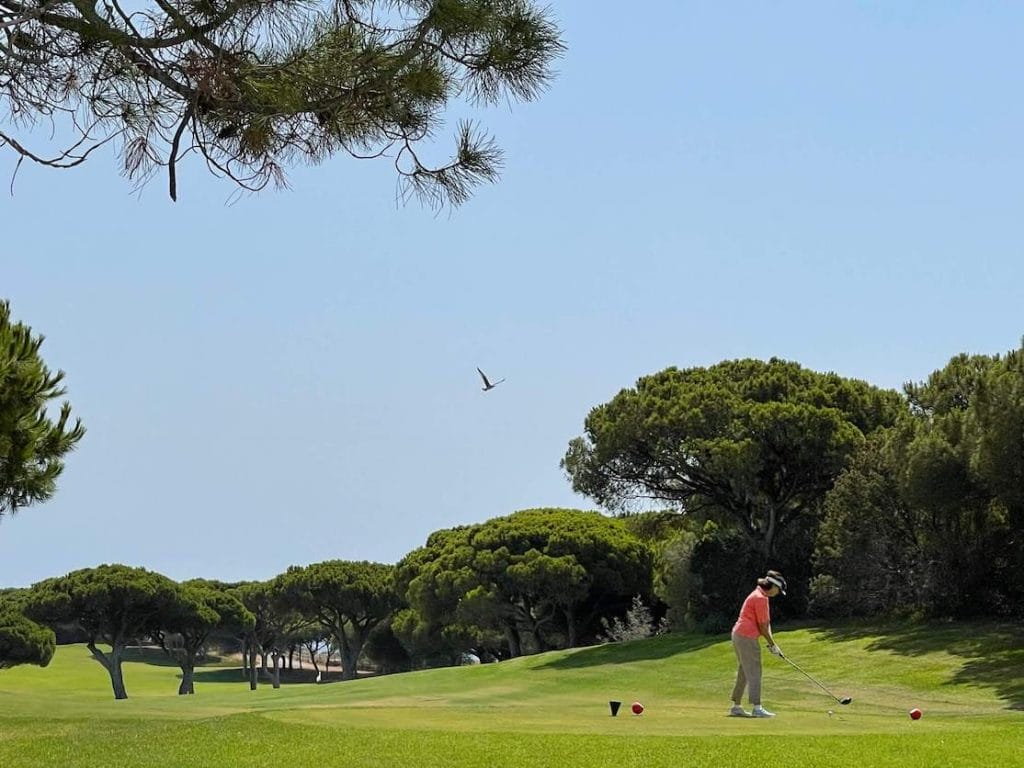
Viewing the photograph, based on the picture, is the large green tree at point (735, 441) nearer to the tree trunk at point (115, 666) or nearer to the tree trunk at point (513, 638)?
the tree trunk at point (513, 638)

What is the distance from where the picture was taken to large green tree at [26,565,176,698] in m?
60.5

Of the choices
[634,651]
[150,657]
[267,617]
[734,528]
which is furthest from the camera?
[150,657]

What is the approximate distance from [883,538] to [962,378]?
5.66m

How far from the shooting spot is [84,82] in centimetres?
1090

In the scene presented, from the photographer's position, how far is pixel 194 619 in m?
65.9

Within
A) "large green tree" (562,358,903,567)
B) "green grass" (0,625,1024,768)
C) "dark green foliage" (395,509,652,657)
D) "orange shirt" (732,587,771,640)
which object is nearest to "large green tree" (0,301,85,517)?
"green grass" (0,625,1024,768)

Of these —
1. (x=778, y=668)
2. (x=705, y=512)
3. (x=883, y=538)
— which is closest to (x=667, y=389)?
(x=705, y=512)

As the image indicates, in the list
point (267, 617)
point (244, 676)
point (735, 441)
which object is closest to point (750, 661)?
point (735, 441)

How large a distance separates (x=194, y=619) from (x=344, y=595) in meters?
8.70

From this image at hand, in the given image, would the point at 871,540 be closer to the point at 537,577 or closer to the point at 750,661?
the point at 537,577

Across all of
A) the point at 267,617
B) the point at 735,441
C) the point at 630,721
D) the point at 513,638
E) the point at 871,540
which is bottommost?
the point at 630,721

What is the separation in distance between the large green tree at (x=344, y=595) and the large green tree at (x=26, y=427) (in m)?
48.0

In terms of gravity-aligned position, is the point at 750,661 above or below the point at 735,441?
below

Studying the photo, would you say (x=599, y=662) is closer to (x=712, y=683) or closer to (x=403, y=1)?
(x=712, y=683)
